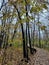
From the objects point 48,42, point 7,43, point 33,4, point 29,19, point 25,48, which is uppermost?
point 33,4

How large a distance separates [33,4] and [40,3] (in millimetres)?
189

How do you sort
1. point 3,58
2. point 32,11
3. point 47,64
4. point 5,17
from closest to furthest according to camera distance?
point 32,11, point 5,17, point 3,58, point 47,64

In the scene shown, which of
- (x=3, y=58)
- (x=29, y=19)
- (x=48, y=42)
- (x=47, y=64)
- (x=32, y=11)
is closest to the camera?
(x=32, y=11)

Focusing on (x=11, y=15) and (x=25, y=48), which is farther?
(x=25, y=48)

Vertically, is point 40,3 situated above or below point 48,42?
above

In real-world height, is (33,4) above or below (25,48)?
above

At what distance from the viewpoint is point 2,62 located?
29.7ft

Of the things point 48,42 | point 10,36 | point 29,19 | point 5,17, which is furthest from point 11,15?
point 48,42

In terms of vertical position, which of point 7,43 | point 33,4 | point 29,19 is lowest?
point 7,43

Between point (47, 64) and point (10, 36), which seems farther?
point (47, 64)

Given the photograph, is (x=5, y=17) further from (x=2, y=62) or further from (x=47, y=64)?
(x=47, y=64)

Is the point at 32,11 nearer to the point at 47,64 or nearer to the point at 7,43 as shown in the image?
the point at 7,43

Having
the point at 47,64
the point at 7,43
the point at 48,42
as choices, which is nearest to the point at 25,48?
the point at 47,64

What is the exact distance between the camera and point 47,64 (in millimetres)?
19125
